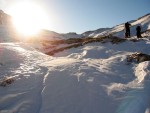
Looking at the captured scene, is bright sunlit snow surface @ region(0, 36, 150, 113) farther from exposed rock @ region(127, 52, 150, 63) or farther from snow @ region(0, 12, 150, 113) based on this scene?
exposed rock @ region(127, 52, 150, 63)

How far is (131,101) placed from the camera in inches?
436

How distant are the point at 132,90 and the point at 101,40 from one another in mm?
16513

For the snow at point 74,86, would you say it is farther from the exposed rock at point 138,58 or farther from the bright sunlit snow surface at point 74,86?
the exposed rock at point 138,58

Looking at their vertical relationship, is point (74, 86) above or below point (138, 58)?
below

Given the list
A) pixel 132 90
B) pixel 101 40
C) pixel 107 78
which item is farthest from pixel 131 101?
pixel 101 40

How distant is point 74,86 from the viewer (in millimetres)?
13008

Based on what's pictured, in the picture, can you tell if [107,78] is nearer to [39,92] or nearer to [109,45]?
[39,92]

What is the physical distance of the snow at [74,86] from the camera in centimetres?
1104

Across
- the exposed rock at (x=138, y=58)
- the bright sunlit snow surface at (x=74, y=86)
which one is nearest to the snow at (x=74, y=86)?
the bright sunlit snow surface at (x=74, y=86)

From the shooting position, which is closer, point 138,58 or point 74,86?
point 74,86

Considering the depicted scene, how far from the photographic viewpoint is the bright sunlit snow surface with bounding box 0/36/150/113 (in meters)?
11.0

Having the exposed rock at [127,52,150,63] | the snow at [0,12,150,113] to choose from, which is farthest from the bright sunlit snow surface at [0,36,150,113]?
the exposed rock at [127,52,150,63]

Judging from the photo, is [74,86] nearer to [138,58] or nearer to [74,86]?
[74,86]

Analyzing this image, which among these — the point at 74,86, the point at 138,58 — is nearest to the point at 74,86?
the point at 74,86
